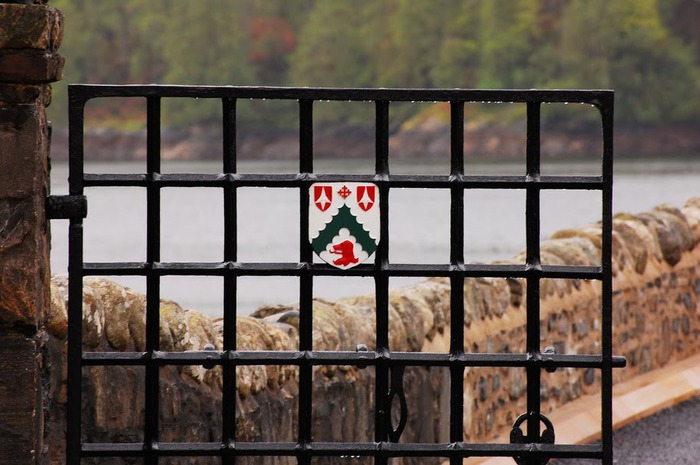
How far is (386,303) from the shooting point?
4.50m

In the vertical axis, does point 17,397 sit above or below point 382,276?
below

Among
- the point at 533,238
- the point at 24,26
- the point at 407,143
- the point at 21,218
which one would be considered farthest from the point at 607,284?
the point at 407,143

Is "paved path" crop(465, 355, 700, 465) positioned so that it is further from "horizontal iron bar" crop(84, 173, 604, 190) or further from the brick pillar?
the brick pillar

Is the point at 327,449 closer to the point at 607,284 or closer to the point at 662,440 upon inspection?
the point at 607,284

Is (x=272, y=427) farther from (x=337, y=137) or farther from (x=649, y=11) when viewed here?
(x=649, y=11)

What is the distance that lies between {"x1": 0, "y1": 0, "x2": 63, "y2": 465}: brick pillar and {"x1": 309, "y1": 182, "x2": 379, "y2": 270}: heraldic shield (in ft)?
2.86

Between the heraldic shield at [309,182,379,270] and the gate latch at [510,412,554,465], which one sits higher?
the heraldic shield at [309,182,379,270]

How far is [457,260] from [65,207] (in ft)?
4.03

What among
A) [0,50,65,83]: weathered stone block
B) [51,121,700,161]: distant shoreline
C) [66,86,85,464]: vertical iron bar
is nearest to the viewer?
[0,50,65,83]: weathered stone block

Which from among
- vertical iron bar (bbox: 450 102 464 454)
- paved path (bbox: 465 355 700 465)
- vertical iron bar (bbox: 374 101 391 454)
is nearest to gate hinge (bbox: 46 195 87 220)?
vertical iron bar (bbox: 374 101 391 454)

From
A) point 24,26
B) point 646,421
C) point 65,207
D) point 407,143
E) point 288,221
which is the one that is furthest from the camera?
point 407,143

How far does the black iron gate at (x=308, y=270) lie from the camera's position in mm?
4395

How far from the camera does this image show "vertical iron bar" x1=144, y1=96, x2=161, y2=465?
4.41 meters

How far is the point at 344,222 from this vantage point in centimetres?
447
